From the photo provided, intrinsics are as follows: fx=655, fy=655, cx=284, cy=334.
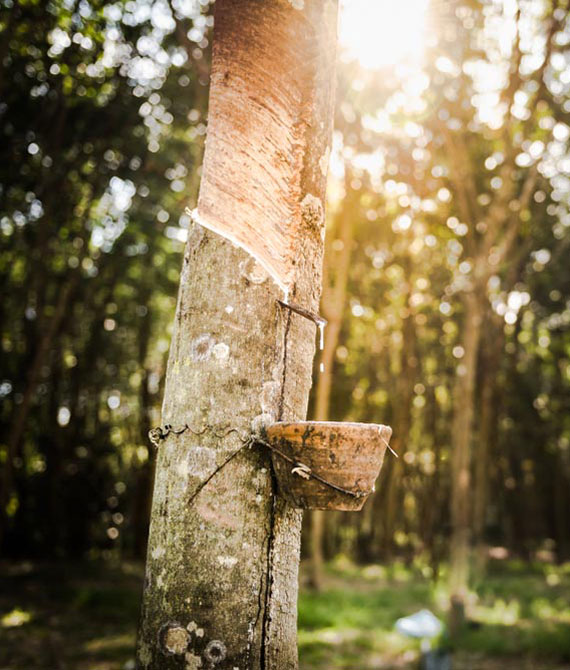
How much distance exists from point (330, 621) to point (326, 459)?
647 centimetres

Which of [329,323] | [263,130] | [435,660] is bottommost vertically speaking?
[435,660]

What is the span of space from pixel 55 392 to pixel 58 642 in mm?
4716

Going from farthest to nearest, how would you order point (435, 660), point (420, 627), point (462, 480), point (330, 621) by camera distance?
point (330, 621), point (462, 480), point (435, 660), point (420, 627)

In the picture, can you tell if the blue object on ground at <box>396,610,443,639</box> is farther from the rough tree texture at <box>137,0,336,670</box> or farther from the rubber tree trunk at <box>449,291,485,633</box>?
the rough tree texture at <box>137,0,336,670</box>

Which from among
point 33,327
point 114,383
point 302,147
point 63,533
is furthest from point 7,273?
point 302,147

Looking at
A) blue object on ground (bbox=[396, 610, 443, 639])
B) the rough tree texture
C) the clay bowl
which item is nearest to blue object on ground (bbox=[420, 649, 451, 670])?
blue object on ground (bbox=[396, 610, 443, 639])

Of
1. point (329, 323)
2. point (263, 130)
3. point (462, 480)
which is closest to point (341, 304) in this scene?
point (329, 323)

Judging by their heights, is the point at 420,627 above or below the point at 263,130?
below

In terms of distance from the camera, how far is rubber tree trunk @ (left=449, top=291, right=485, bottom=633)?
21.2 feet

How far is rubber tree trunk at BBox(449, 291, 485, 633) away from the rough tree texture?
5.51 m

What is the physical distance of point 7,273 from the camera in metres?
9.03

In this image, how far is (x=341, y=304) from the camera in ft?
29.0

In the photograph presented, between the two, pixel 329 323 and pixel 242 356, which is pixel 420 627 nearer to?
pixel 242 356

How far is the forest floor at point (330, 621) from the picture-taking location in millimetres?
5879
